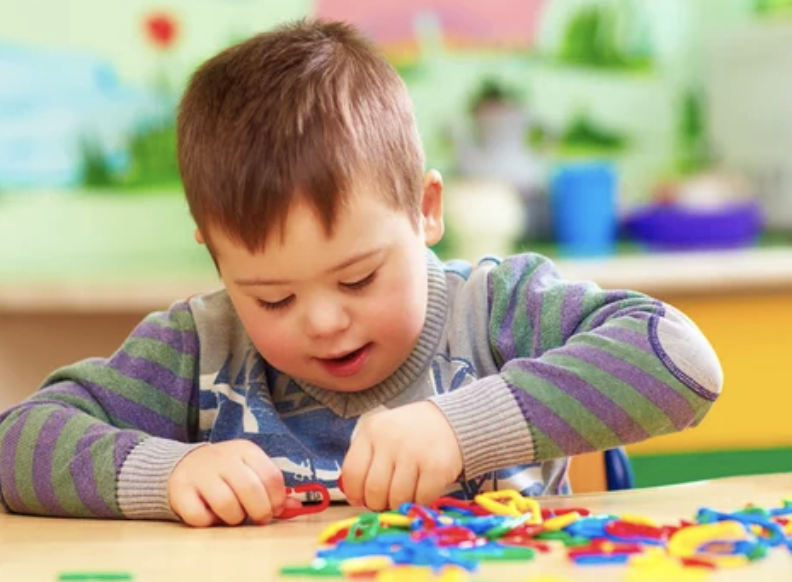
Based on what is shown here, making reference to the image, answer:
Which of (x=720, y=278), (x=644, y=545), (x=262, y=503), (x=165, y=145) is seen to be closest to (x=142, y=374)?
(x=262, y=503)

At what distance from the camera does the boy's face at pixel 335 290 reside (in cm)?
97

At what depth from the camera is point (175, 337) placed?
3.83 ft

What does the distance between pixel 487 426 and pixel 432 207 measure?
0.88 ft

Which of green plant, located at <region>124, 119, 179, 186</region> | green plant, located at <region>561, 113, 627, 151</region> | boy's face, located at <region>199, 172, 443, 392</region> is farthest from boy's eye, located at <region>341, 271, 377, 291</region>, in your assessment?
green plant, located at <region>561, 113, 627, 151</region>

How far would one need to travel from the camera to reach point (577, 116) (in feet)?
9.26

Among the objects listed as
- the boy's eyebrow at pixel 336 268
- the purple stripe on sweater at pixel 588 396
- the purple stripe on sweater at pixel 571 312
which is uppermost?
the boy's eyebrow at pixel 336 268

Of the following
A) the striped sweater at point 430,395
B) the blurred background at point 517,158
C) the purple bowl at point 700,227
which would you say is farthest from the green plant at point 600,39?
the striped sweater at point 430,395

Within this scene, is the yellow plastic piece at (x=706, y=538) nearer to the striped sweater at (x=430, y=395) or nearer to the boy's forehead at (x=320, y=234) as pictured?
the striped sweater at (x=430, y=395)

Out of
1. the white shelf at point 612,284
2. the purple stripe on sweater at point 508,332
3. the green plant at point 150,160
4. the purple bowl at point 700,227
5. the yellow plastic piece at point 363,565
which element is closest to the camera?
the yellow plastic piece at point 363,565

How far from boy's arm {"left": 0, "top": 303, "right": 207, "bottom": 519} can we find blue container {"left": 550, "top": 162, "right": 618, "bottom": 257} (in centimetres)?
145

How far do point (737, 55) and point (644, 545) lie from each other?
215 cm

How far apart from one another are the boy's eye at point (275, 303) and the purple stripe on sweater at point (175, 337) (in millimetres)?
154

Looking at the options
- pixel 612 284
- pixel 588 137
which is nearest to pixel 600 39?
pixel 588 137

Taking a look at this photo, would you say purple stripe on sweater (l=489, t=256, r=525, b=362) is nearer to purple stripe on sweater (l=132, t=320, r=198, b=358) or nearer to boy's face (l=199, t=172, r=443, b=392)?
boy's face (l=199, t=172, r=443, b=392)
